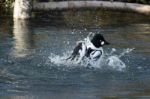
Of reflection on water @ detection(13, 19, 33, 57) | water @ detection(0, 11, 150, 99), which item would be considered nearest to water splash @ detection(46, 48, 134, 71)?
water @ detection(0, 11, 150, 99)

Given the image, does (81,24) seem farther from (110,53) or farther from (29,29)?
(110,53)

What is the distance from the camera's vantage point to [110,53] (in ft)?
47.2

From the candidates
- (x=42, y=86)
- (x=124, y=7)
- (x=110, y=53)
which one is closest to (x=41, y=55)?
(x=110, y=53)

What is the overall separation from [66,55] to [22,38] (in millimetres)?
2732

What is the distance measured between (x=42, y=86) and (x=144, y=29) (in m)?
7.26

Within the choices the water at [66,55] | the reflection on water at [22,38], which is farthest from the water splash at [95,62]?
the reflection on water at [22,38]

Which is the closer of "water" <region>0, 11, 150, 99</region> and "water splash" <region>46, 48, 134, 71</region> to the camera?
"water" <region>0, 11, 150, 99</region>

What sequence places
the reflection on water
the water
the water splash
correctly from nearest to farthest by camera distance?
the water < the water splash < the reflection on water

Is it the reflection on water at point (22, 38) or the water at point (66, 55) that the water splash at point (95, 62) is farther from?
the reflection on water at point (22, 38)

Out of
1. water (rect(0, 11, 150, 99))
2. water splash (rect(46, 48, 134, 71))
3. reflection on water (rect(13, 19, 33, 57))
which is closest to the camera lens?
water (rect(0, 11, 150, 99))

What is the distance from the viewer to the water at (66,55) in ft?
35.6

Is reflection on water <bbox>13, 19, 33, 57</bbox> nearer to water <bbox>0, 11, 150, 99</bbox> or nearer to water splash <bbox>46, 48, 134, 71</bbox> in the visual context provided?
water <bbox>0, 11, 150, 99</bbox>

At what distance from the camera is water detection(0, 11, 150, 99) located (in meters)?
10.9

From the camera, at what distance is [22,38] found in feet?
53.5
